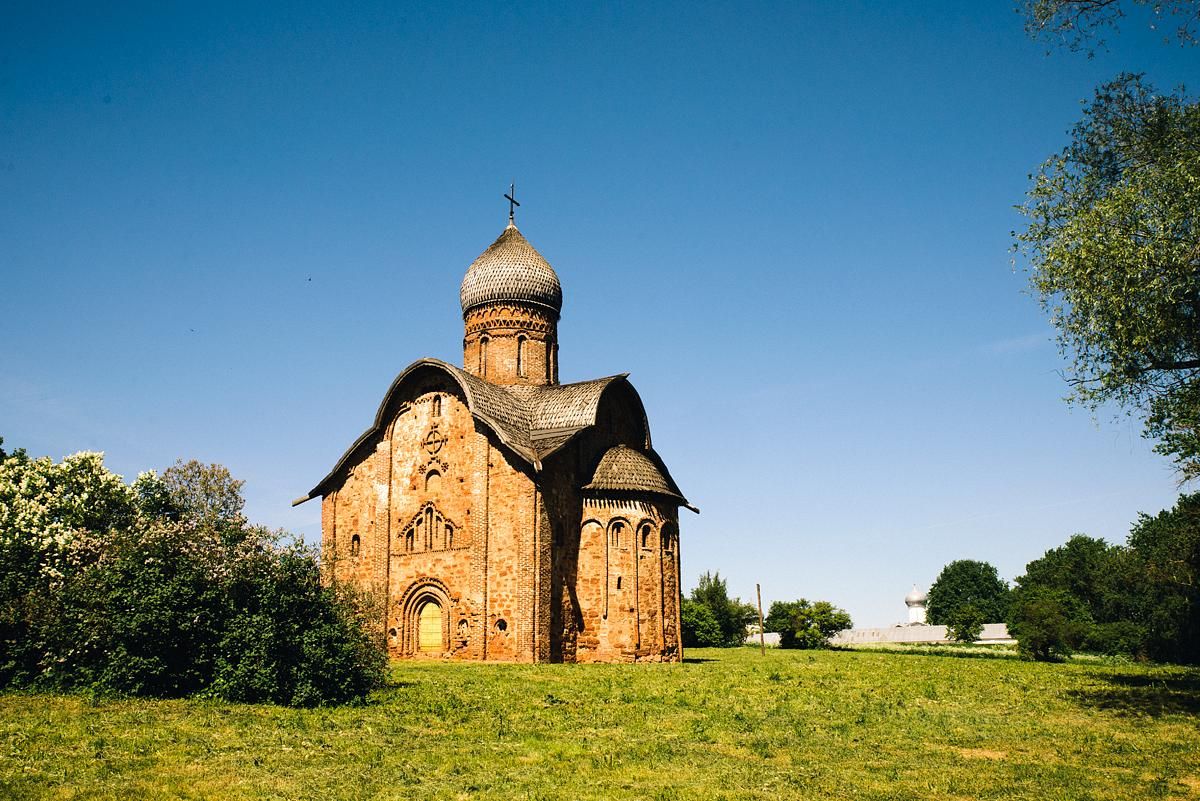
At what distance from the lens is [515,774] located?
36.6 feet

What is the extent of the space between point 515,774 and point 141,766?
13.9 feet

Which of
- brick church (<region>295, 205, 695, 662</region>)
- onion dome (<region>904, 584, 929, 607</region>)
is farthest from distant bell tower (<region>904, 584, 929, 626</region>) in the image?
brick church (<region>295, 205, 695, 662</region>)

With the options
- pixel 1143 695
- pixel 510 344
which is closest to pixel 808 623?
pixel 510 344

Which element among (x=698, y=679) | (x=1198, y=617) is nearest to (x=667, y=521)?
(x=698, y=679)

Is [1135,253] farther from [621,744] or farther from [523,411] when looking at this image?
[523,411]

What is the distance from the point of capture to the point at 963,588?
90875mm

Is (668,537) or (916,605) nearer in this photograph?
(668,537)

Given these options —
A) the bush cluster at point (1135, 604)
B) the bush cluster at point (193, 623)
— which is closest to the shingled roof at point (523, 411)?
the bush cluster at point (193, 623)

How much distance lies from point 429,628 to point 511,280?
41.1ft

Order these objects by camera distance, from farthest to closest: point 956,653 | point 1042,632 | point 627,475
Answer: point 956,653 < point 1042,632 < point 627,475

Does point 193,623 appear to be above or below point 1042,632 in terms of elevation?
above

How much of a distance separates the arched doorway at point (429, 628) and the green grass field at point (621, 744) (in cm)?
823

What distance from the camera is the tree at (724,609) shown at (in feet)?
155

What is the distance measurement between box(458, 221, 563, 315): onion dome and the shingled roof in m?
4.07
